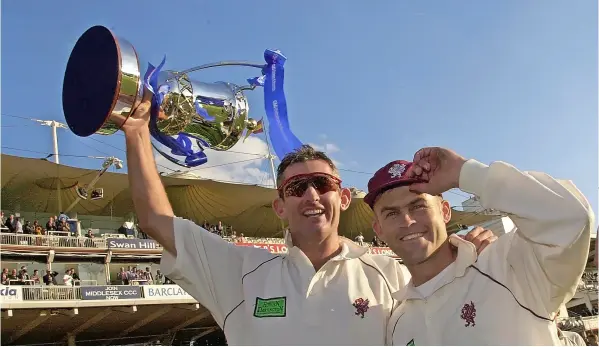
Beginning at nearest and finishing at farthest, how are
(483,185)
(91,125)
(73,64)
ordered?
(483,185) → (91,125) → (73,64)

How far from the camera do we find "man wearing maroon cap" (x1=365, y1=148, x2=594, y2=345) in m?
2.08

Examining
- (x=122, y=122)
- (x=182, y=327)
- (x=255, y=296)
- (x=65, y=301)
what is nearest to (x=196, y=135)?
(x=122, y=122)

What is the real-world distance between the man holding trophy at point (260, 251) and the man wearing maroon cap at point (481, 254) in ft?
0.66

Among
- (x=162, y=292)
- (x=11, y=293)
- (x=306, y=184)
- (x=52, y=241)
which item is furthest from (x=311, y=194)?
(x=52, y=241)

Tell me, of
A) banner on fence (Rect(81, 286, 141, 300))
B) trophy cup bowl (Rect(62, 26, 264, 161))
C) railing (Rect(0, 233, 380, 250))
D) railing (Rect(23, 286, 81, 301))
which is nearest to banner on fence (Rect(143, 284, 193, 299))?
banner on fence (Rect(81, 286, 141, 300))

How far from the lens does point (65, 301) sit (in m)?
18.1

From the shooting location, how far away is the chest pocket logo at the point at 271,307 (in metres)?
2.63

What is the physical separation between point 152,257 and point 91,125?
69.4 ft

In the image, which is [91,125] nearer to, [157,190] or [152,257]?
[157,190]

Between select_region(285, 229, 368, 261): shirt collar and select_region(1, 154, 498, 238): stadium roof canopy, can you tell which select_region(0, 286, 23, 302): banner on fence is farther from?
select_region(285, 229, 368, 261): shirt collar

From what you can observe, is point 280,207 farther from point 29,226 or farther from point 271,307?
point 29,226

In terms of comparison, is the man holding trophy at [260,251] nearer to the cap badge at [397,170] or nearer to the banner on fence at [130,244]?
the cap badge at [397,170]

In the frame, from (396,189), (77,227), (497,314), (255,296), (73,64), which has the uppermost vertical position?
(77,227)

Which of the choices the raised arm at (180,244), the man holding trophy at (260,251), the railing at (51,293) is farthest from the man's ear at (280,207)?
the railing at (51,293)
